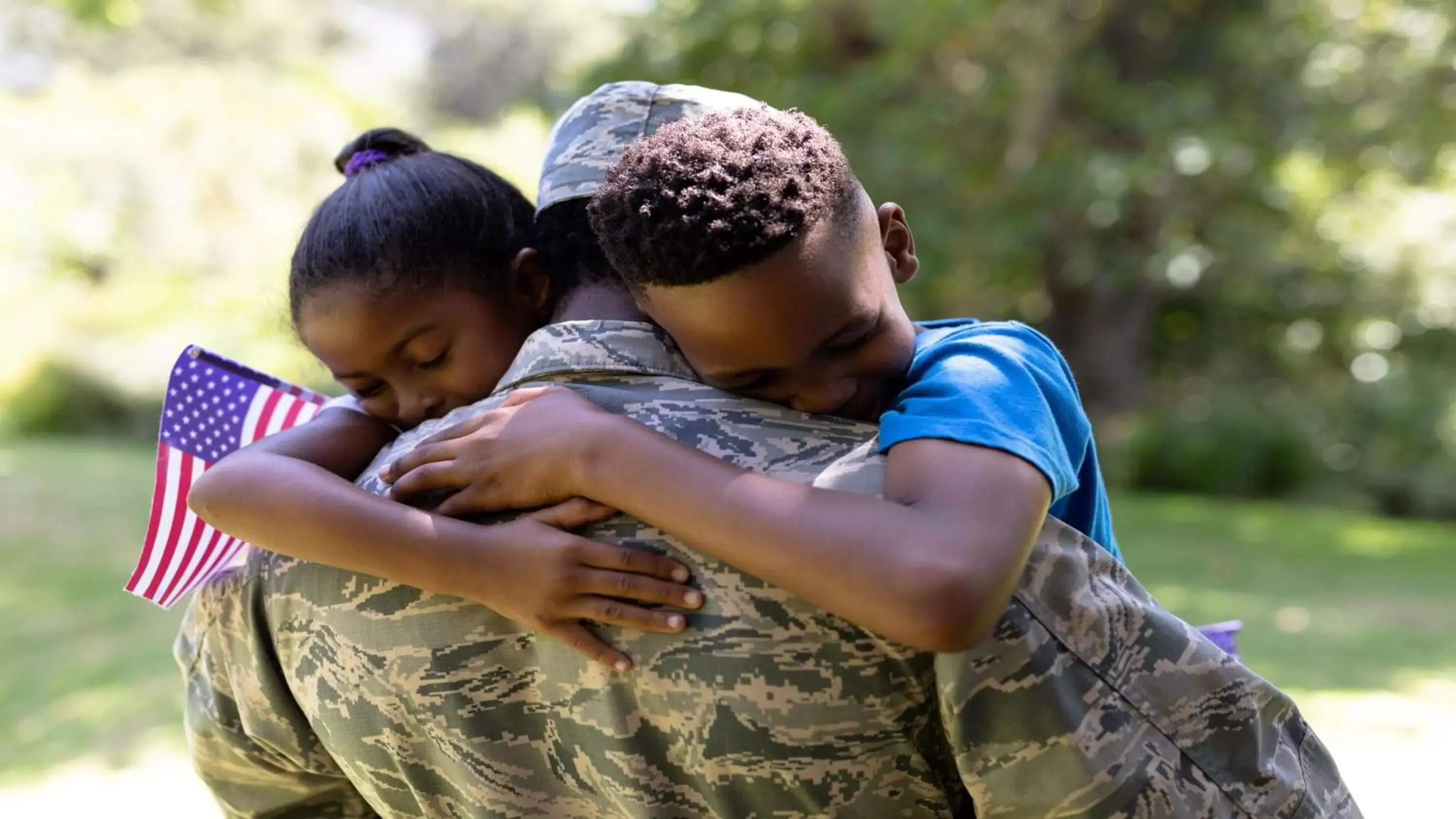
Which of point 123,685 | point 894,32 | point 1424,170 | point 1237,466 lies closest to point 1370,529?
point 1237,466

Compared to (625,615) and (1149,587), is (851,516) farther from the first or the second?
(1149,587)

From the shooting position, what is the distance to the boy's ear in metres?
1.97

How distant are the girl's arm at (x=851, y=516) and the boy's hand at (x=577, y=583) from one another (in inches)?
1.7

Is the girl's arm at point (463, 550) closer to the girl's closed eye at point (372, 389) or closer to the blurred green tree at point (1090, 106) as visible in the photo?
the girl's closed eye at point (372, 389)

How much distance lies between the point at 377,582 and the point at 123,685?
6395mm

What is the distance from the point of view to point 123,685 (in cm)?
717

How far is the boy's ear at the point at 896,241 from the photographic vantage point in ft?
6.46

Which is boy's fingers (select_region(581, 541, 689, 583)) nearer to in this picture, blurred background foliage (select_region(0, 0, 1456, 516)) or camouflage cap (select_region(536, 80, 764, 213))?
camouflage cap (select_region(536, 80, 764, 213))

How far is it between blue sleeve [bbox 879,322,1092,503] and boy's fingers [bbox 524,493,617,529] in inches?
12.9

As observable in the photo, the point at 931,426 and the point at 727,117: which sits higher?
the point at 727,117

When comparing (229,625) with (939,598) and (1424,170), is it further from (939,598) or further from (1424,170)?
(1424,170)

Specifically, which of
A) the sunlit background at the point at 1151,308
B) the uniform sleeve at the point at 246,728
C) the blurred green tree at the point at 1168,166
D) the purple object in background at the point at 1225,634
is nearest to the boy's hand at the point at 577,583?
the uniform sleeve at the point at 246,728

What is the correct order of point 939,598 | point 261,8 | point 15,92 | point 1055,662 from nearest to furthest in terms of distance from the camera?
point 939,598 → point 1055,662 → point 15,92 → point 261,8

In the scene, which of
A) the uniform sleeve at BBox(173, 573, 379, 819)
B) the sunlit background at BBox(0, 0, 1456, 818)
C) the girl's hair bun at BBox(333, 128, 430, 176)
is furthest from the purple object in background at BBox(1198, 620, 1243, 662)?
the sunlit background at BBox(0, 0, 1456, 818)
